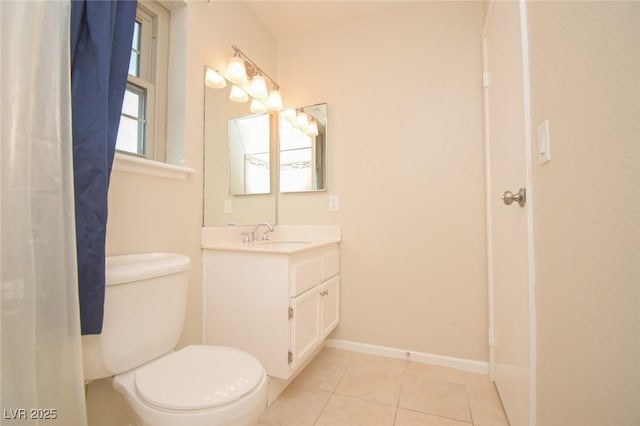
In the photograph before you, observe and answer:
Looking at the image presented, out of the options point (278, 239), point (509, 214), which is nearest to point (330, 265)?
point (278, 239)

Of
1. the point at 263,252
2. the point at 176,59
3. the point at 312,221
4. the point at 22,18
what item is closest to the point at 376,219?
the point at 312,221

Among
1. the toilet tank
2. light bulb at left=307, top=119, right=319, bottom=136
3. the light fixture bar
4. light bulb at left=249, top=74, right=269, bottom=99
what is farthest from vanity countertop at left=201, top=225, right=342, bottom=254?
the light fixture bar

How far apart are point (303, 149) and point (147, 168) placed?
121 cm

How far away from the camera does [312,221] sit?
2098 millimetres

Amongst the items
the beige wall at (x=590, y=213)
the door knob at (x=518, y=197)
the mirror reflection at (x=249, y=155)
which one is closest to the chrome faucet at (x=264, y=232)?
the mirror reflection at (x=249, y=155)

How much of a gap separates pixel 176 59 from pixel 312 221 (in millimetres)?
1326

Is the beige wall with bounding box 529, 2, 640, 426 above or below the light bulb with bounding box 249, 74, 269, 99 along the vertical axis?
below

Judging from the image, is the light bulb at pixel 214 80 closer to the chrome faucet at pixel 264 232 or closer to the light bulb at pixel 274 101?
the light bulb at pixel 274 101

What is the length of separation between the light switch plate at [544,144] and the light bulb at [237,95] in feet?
5.34

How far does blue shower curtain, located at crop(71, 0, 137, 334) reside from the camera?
776 mm

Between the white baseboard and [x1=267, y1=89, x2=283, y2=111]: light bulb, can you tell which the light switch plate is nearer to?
the white baseboard

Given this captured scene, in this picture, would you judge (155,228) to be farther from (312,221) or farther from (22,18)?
(312,221)

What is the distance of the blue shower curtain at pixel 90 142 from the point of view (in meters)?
0.78

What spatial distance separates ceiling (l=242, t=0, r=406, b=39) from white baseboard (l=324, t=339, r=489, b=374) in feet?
8.12
